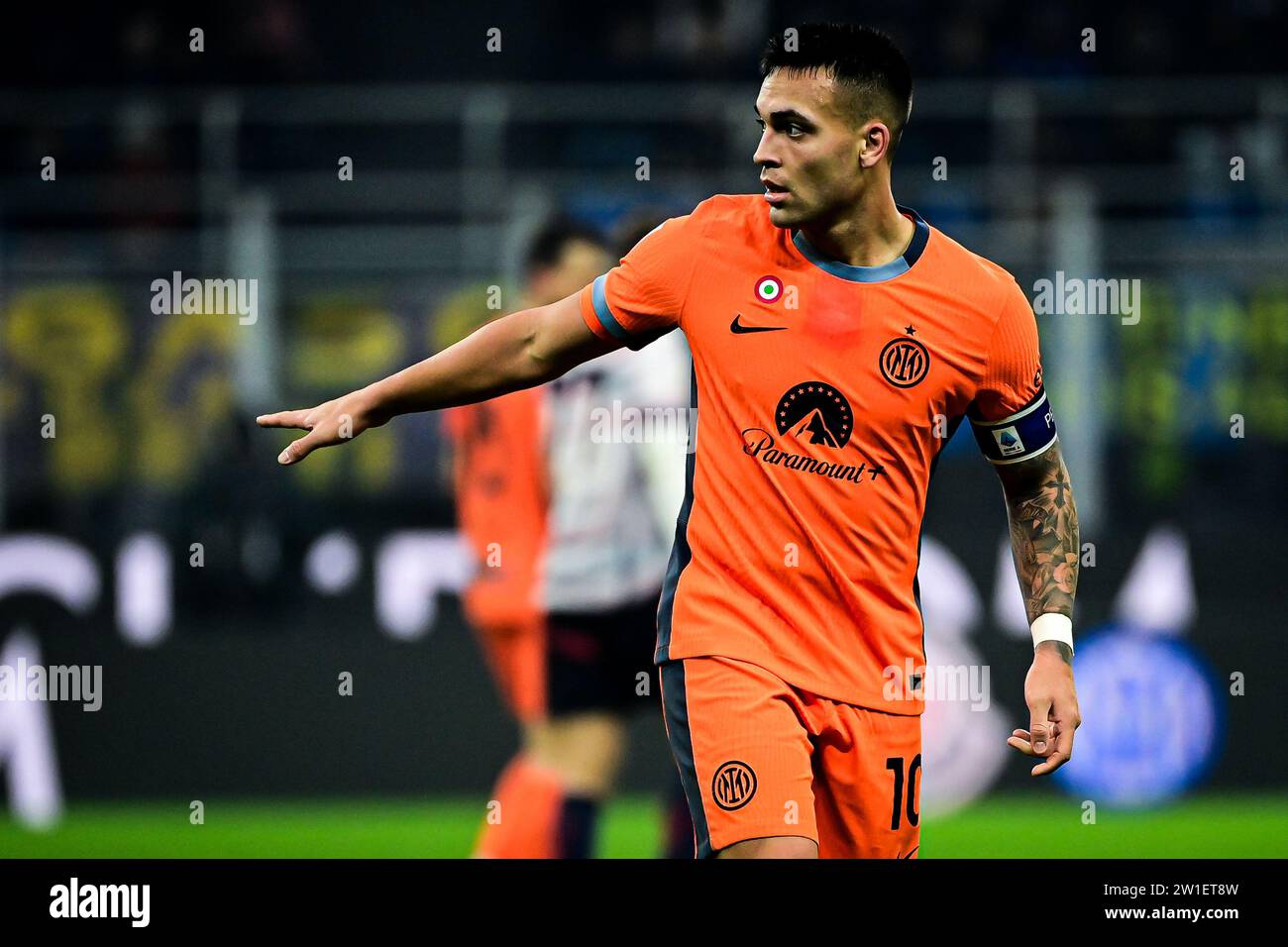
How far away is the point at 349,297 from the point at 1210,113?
500 centimetres

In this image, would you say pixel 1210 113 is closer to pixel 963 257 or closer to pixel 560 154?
pixel 560 154

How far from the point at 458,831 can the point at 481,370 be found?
508 centimetres

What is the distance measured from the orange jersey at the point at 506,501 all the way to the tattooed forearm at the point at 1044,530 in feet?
9.10

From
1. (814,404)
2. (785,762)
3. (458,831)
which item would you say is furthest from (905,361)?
(458,831)

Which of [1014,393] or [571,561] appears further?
[571,561]

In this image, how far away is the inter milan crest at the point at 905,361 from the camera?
415cm

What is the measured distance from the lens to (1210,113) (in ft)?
35.6

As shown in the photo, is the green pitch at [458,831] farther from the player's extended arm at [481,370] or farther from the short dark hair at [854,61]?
the short dark hair at [854,61]

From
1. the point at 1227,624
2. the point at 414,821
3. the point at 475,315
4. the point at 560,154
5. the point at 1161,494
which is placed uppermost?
the point at 560,154

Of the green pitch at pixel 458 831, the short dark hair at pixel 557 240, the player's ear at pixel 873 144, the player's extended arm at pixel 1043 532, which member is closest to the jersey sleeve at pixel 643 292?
the player's ear at pixel 873 144

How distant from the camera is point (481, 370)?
413cm

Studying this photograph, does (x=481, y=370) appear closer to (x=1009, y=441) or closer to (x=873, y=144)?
(x=873, y=144)

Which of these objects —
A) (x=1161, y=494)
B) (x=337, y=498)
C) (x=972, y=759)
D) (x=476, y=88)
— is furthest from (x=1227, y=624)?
(x=476, y=88)

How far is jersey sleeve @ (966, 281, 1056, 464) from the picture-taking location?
4.21 meters
